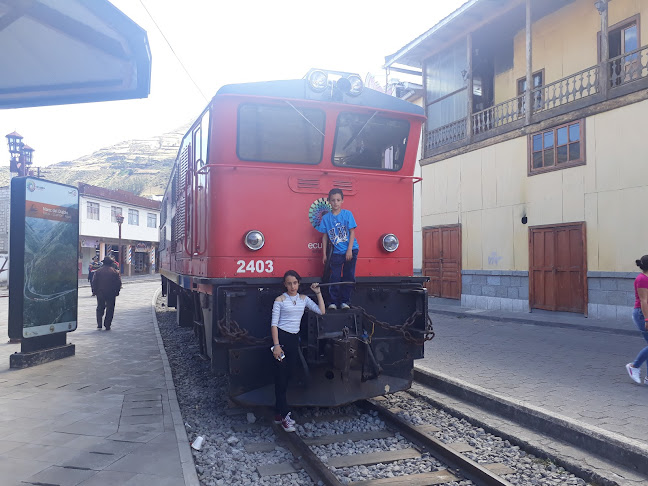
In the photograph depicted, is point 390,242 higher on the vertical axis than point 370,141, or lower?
lower

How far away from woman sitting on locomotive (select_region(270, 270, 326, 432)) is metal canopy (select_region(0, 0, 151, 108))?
227 cm

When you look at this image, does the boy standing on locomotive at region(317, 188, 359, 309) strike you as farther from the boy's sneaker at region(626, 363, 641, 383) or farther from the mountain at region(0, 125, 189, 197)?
the mountain at region(0, 125, 189, 197)

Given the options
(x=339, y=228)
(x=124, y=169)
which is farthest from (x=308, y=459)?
(x=124, y=169)

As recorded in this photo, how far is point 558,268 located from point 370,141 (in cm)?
911

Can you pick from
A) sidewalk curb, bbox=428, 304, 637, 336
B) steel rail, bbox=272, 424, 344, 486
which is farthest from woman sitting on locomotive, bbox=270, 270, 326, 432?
sidewalk curb, bbox=428, 304, 637, 336

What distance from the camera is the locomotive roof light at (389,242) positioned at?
581cm

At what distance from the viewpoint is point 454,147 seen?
16.6 m

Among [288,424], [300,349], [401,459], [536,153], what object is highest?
[536,153]

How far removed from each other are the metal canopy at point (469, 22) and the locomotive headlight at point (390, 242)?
37.5ft

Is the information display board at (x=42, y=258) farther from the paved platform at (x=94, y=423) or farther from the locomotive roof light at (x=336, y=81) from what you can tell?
the locomotive roof light at (x=336, y=81)

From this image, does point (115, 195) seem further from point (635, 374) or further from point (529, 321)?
point (635, 374)

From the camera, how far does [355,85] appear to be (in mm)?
5594

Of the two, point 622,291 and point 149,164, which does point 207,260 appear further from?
point 149,164

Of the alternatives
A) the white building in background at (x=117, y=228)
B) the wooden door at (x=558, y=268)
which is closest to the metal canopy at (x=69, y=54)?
the wooden door at (x=558, y=268)
